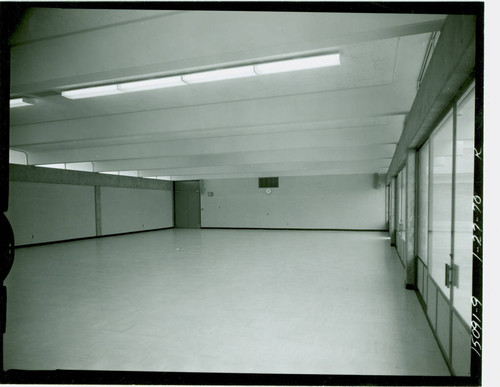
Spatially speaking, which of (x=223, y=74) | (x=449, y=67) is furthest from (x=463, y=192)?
(x=223, y=74)

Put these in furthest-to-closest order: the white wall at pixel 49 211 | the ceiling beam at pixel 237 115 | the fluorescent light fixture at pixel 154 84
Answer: the white wall at pixel 49 211 → the ceiling beam at pixel 237 115 → the fluorescent light fixture at pixel 154 84

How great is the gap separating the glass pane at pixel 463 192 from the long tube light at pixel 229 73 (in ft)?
5.13

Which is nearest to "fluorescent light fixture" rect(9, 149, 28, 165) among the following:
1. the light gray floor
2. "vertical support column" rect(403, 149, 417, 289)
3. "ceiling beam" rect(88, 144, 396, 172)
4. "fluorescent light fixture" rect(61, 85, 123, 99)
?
"ceiling beam" rect(88, 144, 396, 172)

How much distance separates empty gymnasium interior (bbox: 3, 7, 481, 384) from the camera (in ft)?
10.1

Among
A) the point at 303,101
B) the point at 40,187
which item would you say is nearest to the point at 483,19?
the point at 303,101

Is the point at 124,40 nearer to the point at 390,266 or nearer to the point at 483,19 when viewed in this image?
the point at 483,19

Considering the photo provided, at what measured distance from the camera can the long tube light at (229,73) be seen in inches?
156

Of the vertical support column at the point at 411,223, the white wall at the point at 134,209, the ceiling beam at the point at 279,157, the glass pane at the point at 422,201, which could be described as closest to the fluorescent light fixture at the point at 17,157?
the ceiling beam at the point at 279,157

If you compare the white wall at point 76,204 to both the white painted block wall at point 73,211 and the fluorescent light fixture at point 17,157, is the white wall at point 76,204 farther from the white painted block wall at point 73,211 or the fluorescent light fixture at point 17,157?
the fluorescent light fixture at point 17,157

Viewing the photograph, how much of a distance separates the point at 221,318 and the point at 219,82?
12.3 ft

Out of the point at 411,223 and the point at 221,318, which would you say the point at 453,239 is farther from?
the point at 411,223

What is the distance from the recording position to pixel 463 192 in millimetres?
3285

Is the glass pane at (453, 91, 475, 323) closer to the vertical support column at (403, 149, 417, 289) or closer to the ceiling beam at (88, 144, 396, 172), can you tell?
the vertical support column at (403, 149, 417, 289)

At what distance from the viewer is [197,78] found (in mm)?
4520
